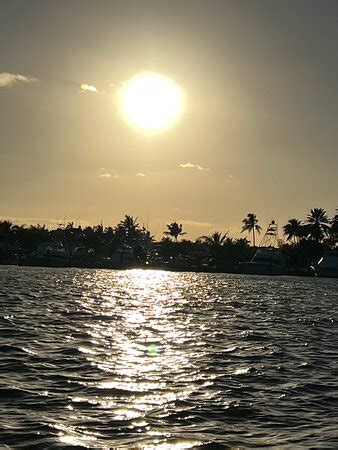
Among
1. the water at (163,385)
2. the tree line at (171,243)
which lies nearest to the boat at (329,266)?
the tree line at (171,243)

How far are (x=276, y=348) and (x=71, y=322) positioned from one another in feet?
31.3

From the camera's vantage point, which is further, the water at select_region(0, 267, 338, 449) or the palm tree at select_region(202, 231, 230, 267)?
the palm tree at select_region(202, 231, 230, 267)

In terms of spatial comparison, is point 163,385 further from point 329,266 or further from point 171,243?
point 171,243

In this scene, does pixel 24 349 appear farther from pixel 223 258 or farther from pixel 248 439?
pixel 223 258

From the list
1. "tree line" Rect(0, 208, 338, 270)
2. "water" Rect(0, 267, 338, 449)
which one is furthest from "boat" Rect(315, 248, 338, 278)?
"water" Rect(0, 267, 338, 449)

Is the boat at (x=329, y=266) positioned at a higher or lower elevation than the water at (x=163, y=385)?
higher

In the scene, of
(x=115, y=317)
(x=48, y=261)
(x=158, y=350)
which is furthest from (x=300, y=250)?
(x=158, y=350)

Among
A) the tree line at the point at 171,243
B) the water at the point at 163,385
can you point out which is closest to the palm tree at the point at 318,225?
the tree line at the point at 171,243

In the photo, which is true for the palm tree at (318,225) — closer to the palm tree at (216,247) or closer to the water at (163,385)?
the palm tree at (216,247)

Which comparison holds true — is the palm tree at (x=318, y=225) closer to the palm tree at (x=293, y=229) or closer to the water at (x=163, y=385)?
the palm tree at (x=293, y=229)

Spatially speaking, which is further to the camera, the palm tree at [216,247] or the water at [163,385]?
the palm tree at [216,247]

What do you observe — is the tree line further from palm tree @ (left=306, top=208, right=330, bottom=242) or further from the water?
the water

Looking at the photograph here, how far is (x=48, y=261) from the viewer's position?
456 feet

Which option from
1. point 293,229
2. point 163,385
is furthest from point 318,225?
point 163,385
